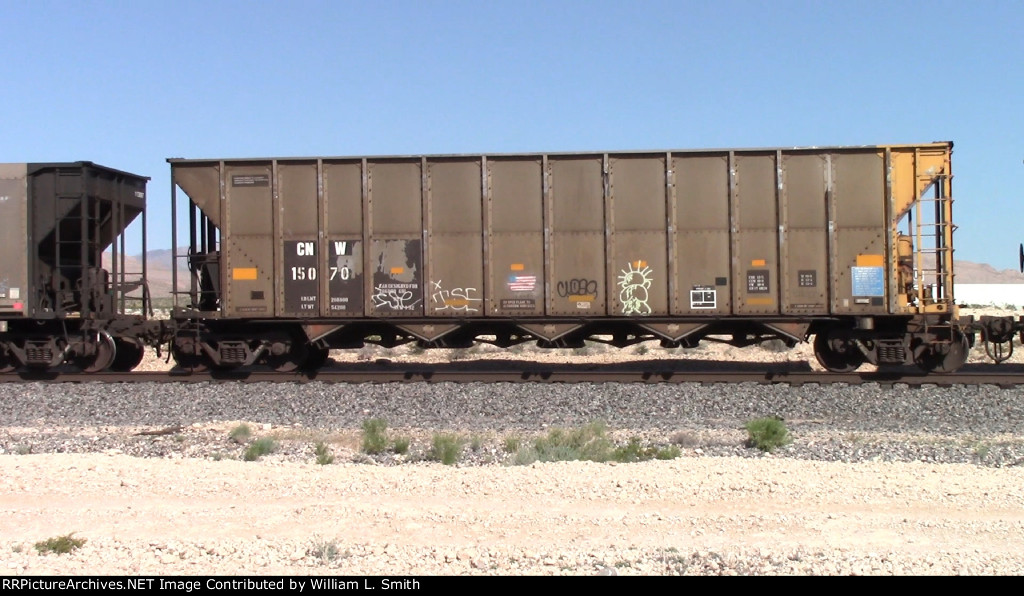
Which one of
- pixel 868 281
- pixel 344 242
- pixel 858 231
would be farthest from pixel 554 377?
pixel 858 231

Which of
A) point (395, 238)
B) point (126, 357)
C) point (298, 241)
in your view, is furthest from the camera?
point (126, 357)

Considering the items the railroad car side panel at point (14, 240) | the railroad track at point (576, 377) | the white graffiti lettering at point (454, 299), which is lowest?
the railroad track at point (576, 377)

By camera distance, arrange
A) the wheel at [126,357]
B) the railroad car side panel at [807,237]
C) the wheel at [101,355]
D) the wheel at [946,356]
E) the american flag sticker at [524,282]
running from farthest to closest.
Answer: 1. the wheel at [126,357]
2. the wheel at [101,355]
3. the american flag sticker at [524,282]
4. the railroad car side panel at [807,237]
5. the wheel at [946,356]

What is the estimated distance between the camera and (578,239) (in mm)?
14422

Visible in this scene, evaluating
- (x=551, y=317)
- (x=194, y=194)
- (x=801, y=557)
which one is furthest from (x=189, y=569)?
(x=194, y=194)

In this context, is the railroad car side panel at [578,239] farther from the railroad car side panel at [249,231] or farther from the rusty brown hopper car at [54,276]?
the rusty brown hopper car at [54,276]

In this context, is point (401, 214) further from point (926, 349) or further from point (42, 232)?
point (926, 349)

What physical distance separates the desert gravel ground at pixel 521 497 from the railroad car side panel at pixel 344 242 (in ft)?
10.3

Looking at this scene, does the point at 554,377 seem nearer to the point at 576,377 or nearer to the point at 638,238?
the point at 576,377

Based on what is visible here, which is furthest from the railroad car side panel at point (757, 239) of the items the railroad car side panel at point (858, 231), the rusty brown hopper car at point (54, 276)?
the rusty brown hopper car at point (54, 276)

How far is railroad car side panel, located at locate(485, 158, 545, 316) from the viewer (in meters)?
14.5

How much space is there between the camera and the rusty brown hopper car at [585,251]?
1420cm

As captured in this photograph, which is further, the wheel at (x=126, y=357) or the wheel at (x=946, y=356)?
the wheel at (x=126, y=357)

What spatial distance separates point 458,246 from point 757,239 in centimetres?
502
